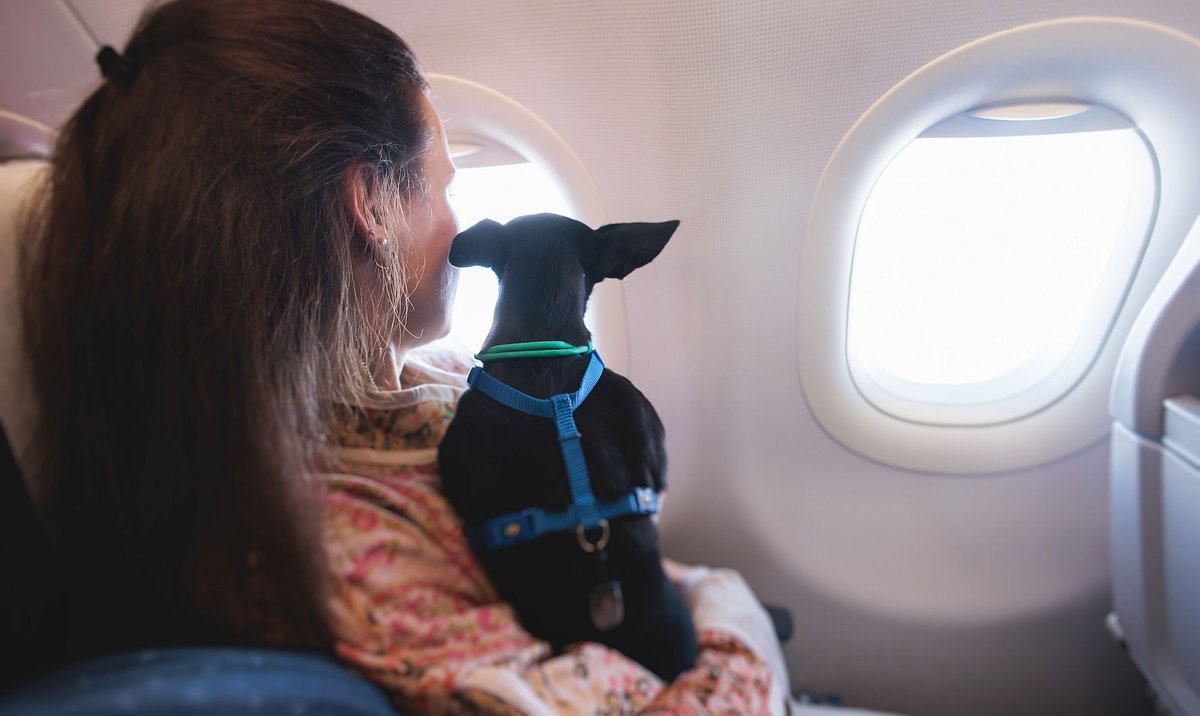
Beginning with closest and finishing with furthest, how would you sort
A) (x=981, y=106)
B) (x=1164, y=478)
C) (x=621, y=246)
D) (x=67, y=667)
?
(x=67, y=667), (x=621, y=246), (x=981, y=106), (x=1164, y=478)

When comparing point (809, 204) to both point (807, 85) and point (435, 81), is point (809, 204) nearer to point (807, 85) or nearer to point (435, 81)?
point (807, 85)

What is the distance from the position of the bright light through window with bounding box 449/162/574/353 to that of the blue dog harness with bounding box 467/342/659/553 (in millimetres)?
48

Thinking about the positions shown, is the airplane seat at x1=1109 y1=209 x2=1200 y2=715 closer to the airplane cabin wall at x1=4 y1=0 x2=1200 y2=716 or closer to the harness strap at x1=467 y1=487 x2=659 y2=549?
the airplane cabin wall at x1=4 y1=0 x2=1200 y2=716

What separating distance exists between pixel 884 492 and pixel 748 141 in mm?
590

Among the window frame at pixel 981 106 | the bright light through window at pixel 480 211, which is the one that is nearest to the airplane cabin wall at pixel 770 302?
the window frame at pixel 981 106

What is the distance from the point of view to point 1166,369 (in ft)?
2.61

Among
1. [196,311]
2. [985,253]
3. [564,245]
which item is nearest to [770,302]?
[985,253]

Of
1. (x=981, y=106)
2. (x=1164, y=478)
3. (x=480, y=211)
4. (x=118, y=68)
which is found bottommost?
(x=1164, y=478)

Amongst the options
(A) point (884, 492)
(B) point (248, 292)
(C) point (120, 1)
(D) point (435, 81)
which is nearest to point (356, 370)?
(B) point (248, 292)

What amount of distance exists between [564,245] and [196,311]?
0.28 meters

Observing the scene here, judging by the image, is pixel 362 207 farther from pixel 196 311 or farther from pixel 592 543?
pixel 592 543

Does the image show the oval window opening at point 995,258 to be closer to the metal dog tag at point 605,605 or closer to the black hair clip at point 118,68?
the metal dog tag at point 605,605

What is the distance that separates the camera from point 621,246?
20.4 inches

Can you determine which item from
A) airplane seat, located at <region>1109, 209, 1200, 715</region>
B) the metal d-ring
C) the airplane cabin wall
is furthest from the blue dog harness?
airplane seat, located at <region>1109, 209, 1200, 715</region>
